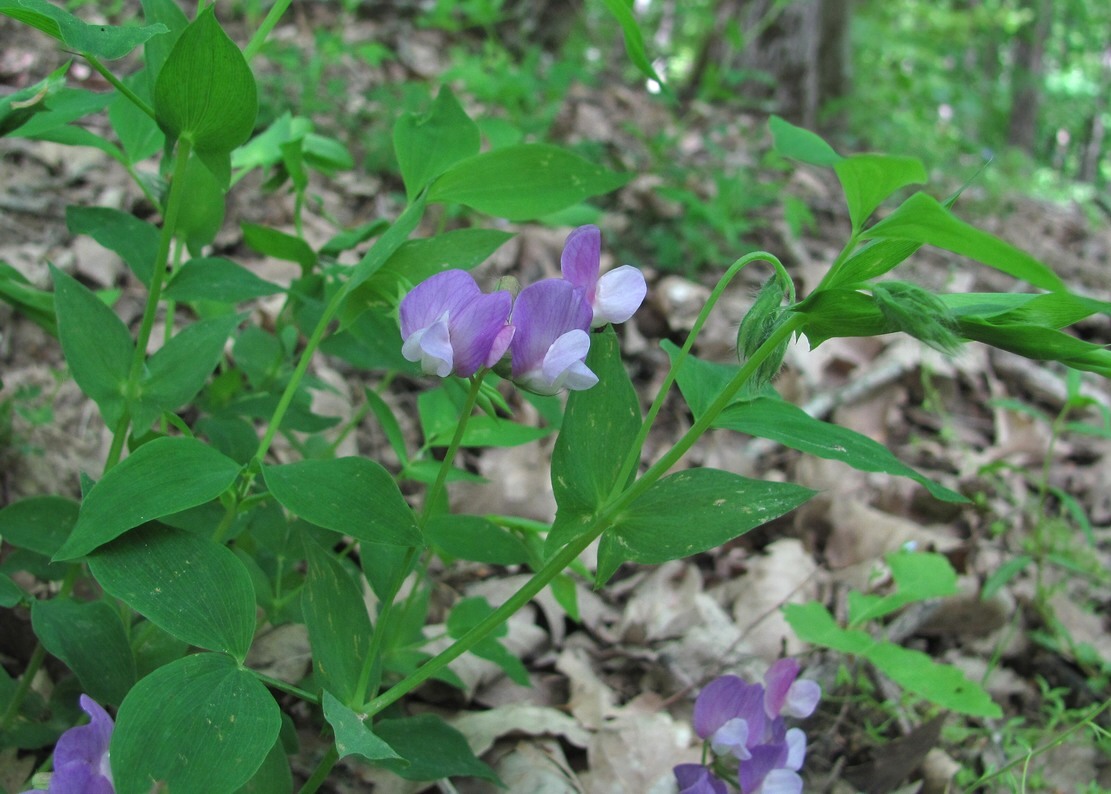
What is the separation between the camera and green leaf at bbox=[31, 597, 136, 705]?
1.17m

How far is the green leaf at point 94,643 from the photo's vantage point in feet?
3.85

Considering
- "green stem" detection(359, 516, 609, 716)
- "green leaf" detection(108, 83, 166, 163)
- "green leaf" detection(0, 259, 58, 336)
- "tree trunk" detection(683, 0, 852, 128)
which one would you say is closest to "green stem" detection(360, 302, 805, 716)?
"green stem" detection(359, 516, 609, 716)

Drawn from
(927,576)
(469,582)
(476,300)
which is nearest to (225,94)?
(476,300)

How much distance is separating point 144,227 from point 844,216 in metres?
3.94

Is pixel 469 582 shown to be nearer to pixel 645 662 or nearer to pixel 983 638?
pixel 645 662

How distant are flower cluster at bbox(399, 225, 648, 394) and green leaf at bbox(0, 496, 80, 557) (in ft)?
2.22

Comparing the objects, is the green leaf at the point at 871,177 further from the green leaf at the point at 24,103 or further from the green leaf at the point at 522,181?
the green leaf at the point at 24,103

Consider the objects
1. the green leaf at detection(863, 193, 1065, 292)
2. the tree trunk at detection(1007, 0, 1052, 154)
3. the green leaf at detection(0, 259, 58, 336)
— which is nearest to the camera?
the green leaf at detection(863, 193, 1065, 292)

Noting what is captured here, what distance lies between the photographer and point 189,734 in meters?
0.98

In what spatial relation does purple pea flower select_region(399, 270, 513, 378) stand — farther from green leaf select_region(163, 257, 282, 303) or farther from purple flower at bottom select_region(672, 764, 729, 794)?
purple flower at bottom select_region(672, 764, 729, 794)

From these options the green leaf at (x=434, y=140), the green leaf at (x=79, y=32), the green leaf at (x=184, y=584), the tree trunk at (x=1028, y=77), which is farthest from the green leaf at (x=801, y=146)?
the tree trunk at (x=1028, y=77)

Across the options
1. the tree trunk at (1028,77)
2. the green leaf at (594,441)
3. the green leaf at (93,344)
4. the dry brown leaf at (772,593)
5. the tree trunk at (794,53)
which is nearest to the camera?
the green leaf at (594,441)

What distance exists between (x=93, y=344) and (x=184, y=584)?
0.41 metres

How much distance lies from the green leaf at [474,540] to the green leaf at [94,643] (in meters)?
0.44
